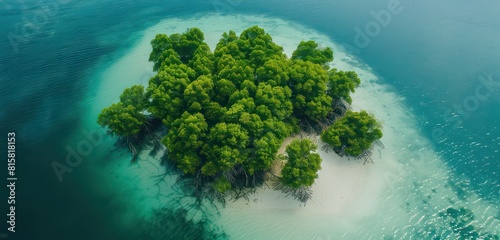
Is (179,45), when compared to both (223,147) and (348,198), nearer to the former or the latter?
(223,147)

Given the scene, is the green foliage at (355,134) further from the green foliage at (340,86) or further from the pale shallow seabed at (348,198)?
the green foliage at (340,86)

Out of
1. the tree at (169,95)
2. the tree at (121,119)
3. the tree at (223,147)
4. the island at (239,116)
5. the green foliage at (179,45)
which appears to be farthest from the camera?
the green foliage at (179,45)

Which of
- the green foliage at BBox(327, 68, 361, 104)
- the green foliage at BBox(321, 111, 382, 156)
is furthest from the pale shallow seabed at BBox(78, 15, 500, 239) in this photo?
the green foliage at BBox(327, 68, 361, 104)

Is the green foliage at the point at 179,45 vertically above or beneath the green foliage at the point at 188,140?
above

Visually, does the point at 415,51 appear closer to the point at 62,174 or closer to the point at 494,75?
the point at 494,75

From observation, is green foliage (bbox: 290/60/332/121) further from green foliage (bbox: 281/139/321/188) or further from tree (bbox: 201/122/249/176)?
tree (bbox: 201/122/249/176)

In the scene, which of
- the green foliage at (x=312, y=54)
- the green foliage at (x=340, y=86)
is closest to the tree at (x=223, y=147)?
the green foliage at (x=340, y=86)
